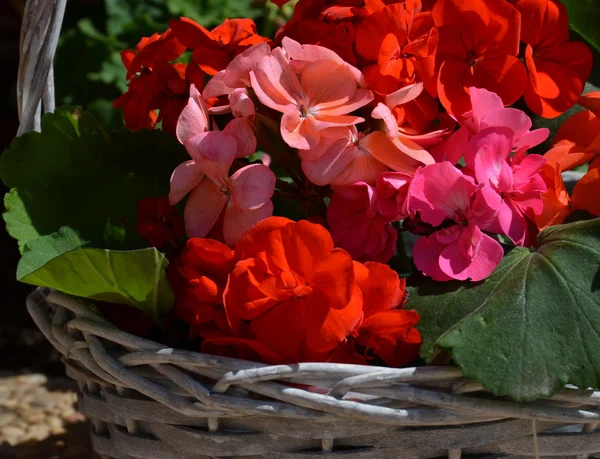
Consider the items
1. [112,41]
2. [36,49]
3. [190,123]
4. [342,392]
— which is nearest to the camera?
[342,392]

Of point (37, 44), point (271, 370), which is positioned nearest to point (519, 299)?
point (271, 370)

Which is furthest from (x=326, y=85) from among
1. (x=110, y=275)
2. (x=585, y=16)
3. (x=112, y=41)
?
(x=112, y=41)

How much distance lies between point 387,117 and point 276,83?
0.32 ft

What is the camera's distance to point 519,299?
674 millimetres

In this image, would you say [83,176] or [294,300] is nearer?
[294,300]

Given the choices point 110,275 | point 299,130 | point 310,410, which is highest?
point 299,130

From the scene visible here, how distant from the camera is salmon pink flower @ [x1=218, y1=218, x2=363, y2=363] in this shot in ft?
2.12

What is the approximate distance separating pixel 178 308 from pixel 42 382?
0.84 meters

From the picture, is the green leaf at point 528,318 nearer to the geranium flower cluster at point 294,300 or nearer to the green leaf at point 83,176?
the geranium flower cluster at point 294,300

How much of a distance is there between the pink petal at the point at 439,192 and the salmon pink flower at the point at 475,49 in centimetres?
8

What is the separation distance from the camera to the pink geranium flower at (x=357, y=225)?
72 centimetres

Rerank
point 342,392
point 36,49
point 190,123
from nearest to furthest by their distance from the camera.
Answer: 1. point 342,392
2. point 190,123
3. point 36,49

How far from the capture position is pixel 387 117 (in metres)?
0.69

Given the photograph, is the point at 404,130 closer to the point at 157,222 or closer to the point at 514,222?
the point at 514,222
